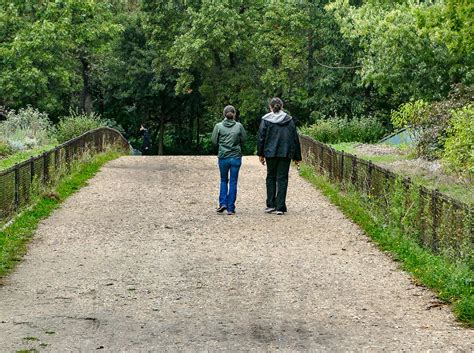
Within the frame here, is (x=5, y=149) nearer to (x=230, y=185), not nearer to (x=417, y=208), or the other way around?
(x=230, y=185)

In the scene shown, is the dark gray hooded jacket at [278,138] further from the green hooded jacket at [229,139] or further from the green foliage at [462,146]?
the green foliage at [462,146]

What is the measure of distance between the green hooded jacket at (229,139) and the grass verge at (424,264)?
80.5 inches

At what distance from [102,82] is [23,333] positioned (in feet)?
156

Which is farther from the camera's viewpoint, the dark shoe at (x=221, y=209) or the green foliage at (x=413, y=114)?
the green foliage at (x=413, y=114)

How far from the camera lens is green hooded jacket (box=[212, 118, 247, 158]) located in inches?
628

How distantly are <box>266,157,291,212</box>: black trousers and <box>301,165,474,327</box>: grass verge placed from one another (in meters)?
1.07

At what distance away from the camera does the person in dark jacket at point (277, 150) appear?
15648 mm

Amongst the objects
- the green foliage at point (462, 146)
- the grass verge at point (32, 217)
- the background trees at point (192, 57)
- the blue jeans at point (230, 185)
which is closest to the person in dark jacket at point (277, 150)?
the blue jeans at point (230, 185)

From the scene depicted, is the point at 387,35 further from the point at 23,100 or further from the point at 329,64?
the point at 23,100

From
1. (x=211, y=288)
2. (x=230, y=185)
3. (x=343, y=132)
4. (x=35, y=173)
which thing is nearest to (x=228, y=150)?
(x=230, y=185)

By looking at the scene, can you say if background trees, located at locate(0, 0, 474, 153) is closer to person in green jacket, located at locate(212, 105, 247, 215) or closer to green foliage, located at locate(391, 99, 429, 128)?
green foliage, located at locate(391, 99, 429, 128)

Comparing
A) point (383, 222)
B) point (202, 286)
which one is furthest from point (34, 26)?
point (202, 286)

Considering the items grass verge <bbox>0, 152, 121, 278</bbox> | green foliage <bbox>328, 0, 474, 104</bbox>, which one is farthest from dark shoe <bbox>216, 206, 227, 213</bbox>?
green foliage <bbox>328, 0, 474, 104</bbox>

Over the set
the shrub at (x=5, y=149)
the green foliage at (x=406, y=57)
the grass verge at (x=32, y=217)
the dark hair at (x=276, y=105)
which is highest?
the green foliage at (x=406, y=57)
